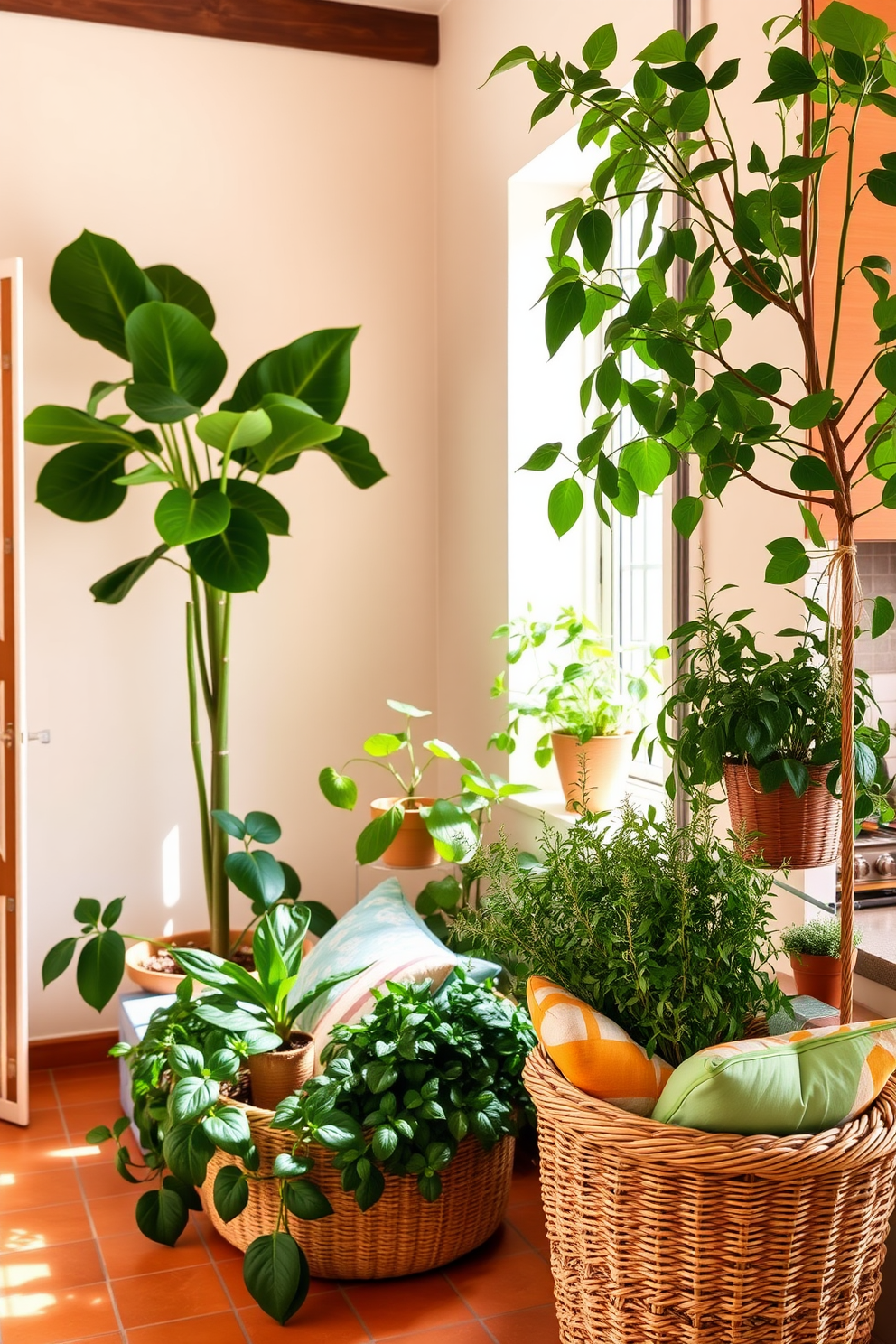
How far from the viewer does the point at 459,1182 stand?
217 centimetres

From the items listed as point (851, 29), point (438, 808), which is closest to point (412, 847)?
point (438, 808)

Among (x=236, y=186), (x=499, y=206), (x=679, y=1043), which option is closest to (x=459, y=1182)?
(x=679, y=1043)

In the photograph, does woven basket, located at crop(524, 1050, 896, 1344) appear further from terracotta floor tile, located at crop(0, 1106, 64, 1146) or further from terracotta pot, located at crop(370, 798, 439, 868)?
terracotta floor tile, located at crop(0, 1106, 64, 1146)

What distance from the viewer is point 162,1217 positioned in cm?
224

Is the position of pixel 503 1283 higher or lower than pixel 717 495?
lower

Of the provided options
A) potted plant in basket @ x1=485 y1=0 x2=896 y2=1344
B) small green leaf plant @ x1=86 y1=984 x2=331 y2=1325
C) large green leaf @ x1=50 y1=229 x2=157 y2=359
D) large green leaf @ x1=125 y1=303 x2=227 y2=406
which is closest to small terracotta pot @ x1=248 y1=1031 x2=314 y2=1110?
small green leaf plant @ x1=86 y1=984 x2=331 y2=1325

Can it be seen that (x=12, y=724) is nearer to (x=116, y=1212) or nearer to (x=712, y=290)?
(x=116, y=1212)

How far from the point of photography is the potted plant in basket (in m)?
1.24

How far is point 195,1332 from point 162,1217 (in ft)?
0.81

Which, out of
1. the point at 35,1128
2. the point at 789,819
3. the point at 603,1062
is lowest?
the point at 35,1128

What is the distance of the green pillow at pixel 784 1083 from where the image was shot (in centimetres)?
126

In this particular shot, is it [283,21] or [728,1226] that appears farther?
[283,21]

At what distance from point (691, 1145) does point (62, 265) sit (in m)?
2.47

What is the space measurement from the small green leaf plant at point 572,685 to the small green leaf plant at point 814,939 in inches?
41.6
